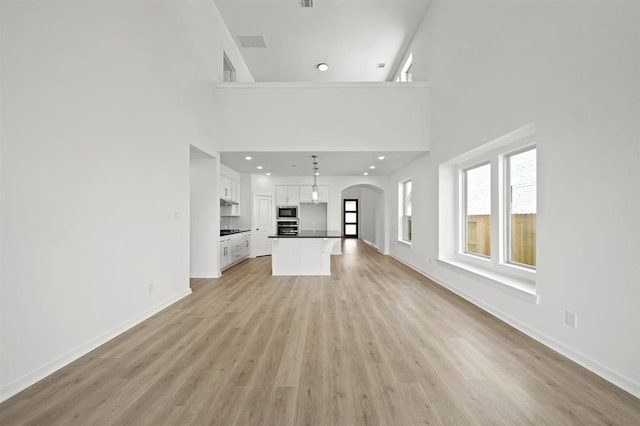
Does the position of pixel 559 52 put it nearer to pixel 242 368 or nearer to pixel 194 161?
pixel 242 368

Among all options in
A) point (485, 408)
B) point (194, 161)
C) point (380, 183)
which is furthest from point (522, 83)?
point (380, 183)

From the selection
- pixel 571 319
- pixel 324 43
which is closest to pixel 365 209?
pixel 324 43

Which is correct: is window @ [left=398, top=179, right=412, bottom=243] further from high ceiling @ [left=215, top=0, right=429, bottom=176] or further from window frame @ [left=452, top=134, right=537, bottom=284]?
window frame @ [left=452, top=134, right=537, bottom=284]

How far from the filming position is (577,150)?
221cm

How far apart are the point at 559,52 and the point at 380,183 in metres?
6.37

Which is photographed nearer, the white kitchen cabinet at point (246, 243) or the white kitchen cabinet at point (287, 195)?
the white kitchen cabinet at point (246, 243)

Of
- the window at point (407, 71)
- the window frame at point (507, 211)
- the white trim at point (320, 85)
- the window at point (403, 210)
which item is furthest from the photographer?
the window at point (403, 210)

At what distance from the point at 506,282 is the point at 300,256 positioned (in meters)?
3.62

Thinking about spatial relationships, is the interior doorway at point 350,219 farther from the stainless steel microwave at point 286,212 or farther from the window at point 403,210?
the window at point 403,210

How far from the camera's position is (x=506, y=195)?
11.5ft

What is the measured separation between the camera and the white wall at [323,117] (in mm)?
5227

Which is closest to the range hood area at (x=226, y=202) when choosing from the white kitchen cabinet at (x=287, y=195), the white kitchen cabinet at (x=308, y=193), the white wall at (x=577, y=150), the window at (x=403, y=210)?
the white kitchen cabinet at (x=287, y=195)

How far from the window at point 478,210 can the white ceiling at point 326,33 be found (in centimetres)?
350

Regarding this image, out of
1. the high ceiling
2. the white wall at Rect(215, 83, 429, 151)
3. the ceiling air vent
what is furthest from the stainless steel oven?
the ceiling air vent
